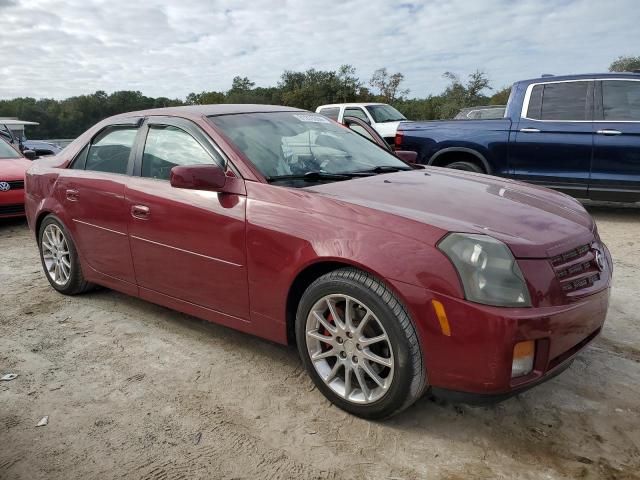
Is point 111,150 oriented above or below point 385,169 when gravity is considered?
above

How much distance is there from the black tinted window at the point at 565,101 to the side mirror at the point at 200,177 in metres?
5.42

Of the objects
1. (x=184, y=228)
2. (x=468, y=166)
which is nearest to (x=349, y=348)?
(x=184, y=228)

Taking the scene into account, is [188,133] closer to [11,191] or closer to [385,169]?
[385,169]

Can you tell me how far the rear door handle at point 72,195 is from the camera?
4145 millimetres

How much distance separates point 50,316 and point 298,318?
2.34m

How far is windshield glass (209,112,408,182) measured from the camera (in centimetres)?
326

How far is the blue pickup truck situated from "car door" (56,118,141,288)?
180 inches

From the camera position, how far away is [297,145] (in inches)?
137

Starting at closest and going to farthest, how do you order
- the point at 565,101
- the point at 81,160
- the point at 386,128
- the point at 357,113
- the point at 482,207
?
the point at 482,207
the point at 81,160
the point at 565,101
the point at 386,128
the point at 357,113

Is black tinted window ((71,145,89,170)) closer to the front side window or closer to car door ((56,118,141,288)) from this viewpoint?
car door ((56,118,141,288))

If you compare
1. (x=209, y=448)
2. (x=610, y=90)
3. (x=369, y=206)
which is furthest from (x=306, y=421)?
(x=610, y=90)

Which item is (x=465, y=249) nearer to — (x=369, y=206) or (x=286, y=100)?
(x=369, y=206)

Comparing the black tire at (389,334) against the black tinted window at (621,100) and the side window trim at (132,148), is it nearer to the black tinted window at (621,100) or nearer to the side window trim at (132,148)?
the side window trim at (132,148)

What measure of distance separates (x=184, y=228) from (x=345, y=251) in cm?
117
